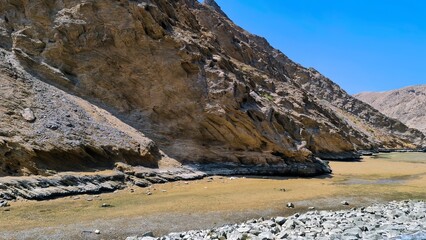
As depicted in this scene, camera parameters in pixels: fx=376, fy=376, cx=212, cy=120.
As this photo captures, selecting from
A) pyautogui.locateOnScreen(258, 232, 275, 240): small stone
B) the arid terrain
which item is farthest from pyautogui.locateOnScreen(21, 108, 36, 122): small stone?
pyautogui.locateOnScreen(258, 232, 275, 240): small stone

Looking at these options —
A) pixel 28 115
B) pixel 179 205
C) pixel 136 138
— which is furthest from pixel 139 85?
pixel 179 205

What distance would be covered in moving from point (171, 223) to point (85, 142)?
43.0 feet

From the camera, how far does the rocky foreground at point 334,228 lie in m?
12.2

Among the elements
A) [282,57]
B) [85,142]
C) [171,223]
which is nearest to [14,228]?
[171,223]

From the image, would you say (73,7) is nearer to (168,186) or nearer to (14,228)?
(168,186)

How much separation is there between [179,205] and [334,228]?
30.8 feet

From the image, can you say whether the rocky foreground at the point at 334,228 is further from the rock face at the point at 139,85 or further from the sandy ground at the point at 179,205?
the rock face at the point at 139,85

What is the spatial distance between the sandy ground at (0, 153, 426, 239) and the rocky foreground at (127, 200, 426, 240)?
2.34 metres

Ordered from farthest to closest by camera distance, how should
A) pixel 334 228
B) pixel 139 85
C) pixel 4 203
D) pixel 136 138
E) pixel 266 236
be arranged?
pixel 139 85 < pixel 136 138 < pixel 4 203 < pixel 334 228 < pixel 266 236

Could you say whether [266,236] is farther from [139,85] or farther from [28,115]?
[139,85]

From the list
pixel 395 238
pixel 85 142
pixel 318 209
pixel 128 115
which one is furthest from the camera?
pixel 128 115

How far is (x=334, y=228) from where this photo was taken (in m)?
13.4

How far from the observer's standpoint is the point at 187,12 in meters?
55.4

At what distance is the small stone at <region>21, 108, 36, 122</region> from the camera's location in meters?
25.8
